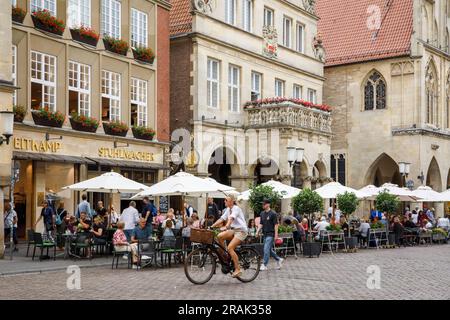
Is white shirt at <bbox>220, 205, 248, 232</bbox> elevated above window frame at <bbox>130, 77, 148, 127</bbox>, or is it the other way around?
window frame at <bbox>130, 77, 148, 127</bbox>

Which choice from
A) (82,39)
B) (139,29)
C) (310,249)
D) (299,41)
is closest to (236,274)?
(310,249)

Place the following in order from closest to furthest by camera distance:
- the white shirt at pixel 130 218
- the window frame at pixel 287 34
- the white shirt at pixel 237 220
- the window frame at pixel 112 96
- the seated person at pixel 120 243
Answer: the white shirt at pixel 237 220 < the seated person at pixel 120 243 < the white shirt at pixel 130 218 < the window frame at pixel 112 96 < the window frame at pixel 287 34

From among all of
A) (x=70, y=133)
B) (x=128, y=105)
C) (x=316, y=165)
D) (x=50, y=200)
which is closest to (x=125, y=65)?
(x=128, y=105)

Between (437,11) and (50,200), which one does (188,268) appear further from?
(437,11)

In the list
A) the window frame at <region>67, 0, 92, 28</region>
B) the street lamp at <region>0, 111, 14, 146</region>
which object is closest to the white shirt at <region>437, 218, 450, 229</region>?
the window frame at <region>67, 0, 92, 28</region>

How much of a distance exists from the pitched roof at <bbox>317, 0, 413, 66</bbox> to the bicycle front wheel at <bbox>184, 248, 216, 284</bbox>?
114 feet

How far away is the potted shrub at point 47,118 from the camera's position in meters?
24.5

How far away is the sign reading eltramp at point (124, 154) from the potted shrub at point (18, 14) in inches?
221

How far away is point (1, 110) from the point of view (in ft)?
67.6

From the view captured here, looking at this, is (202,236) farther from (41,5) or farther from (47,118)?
(41,5)

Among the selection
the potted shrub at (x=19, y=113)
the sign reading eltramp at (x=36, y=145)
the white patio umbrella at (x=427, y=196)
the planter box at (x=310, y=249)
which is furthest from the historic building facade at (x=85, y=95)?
the white patio umbrella at (x=427, y=196)

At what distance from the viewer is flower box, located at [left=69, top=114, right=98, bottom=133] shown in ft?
85.8

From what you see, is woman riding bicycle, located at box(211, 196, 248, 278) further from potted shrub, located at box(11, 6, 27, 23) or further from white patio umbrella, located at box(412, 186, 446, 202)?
white patio umbrella, located at box(412, 186, 446, 202)

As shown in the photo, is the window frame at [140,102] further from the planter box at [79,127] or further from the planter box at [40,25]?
the planter box at [40,25]
